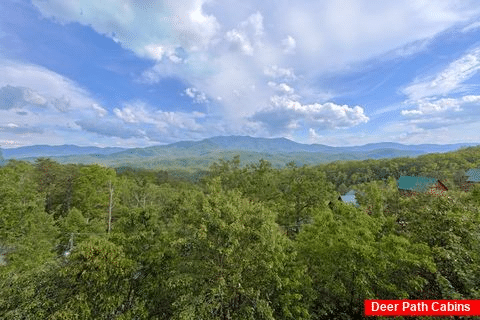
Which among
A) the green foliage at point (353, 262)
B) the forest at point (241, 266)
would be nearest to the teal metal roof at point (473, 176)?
the forest at point (241, 266)

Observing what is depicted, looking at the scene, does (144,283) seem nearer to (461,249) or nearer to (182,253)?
(182,253)

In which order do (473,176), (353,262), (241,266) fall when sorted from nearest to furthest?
(241,266), (353,262), (473,176)

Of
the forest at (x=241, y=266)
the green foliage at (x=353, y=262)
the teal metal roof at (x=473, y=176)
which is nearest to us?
the forest at (x=241, y=266)

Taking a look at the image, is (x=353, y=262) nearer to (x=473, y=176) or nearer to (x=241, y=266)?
(x=241, y=266)

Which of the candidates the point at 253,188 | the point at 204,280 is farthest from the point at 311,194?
the point at 204,280

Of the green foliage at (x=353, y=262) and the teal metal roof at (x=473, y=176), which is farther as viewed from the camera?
the teal metal roof at (x=473, y=176)

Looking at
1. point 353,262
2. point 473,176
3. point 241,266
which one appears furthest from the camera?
point 473,176

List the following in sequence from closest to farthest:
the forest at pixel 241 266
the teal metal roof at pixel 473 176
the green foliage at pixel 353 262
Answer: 1. the forest at pixel 241 266
2. the green foliage at pixel 353 262
3. the teal metal roof at pixel 473 176

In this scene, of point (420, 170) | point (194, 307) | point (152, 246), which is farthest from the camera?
point (420, 170)

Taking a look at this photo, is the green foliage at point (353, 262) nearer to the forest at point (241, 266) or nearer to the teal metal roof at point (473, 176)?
the forest at point (241, 266)

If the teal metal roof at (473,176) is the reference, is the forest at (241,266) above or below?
above

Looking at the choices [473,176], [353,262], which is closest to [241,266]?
[353,262]
